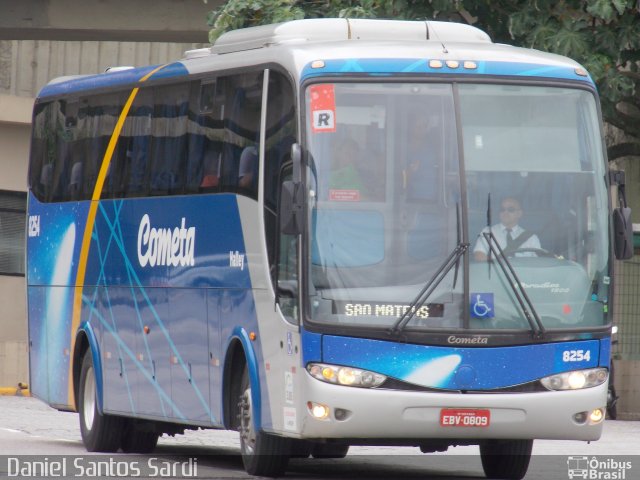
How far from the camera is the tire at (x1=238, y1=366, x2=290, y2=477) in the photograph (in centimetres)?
1294

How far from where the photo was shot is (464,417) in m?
12.0

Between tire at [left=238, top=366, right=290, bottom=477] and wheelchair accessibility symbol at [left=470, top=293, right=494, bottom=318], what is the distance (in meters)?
1.89

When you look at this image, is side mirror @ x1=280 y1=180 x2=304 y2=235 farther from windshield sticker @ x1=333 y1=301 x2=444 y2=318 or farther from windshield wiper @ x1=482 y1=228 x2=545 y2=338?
windshield wiper @ x1=482 y1=228 x2=545 y2=338

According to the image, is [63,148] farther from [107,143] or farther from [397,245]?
[397,245]

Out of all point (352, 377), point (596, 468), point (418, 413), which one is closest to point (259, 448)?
point (352, 377)

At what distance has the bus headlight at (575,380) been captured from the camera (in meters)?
12.3

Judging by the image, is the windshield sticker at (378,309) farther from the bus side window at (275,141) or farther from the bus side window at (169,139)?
the bus side window at (169,139)

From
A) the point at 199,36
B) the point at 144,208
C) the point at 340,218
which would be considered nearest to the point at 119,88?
the point at 144,208

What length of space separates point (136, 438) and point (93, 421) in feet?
1.46

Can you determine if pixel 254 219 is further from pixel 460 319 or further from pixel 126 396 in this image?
pixel 126 396

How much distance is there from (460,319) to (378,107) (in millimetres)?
1623

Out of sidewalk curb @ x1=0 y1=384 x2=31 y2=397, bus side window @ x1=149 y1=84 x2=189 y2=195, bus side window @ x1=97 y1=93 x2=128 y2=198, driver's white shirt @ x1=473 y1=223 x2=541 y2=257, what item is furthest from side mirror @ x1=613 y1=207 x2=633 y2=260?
sidewalk curb @ x1=0 y1=384 x2=31 y2=397

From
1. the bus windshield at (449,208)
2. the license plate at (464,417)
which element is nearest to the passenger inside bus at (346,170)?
the bus windshield at (449,208)

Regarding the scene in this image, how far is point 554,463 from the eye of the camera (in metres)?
15.9
